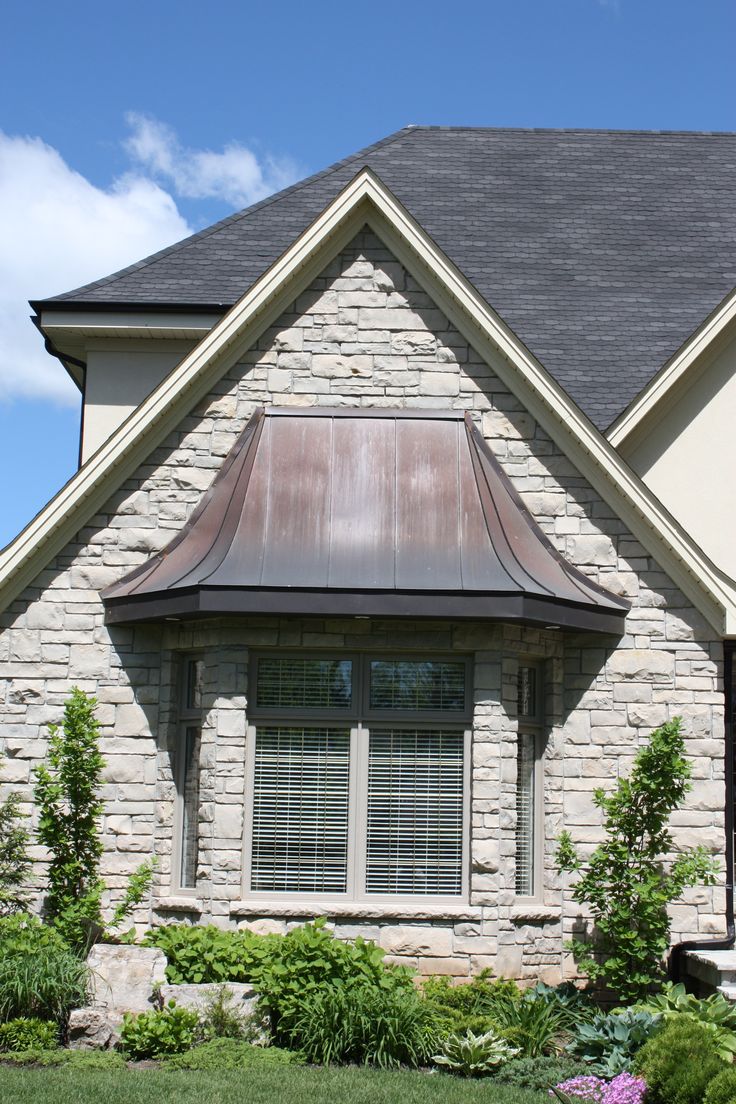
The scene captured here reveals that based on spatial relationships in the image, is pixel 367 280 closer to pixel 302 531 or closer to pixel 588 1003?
pixel 302 531

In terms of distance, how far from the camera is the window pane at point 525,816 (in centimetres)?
1062

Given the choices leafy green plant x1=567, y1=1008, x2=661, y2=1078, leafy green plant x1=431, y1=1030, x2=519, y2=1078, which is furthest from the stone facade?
leafy green plant x1=431, y1=1030, x2=519, y2=1078

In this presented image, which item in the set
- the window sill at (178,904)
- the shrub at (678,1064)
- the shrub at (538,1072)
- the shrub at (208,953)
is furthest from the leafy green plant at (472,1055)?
the window sill at (178,904)

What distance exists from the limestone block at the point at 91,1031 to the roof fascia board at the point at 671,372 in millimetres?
7826

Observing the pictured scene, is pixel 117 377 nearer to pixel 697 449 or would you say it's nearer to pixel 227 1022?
pixel 697 449

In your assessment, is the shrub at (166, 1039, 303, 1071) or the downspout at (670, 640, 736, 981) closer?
the shrub at (166, 1039, 303, 1071)

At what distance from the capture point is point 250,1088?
7395 mm

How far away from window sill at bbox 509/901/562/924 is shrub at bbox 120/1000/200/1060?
289cm

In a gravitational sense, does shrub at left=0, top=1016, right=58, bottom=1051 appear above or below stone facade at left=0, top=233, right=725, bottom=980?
below

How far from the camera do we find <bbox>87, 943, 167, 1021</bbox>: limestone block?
8.87m

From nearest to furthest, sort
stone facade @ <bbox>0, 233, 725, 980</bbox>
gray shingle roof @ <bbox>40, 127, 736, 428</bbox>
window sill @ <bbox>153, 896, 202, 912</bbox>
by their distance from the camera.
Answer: stone facade @ <bbox>0, 233, 725, 980</bbox>, window sill @ <bbox>153, 896, 202, 912</bbox>, gray shingle roof @ <bbox>40, 127, 736, 428</bbox>

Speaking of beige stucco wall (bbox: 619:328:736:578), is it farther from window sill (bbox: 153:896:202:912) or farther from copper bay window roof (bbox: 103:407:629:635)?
window sill (bbox: 153:896:202:912)

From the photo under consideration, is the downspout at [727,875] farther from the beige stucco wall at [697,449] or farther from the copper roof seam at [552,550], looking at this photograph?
the beige stucco wall at [697,449]

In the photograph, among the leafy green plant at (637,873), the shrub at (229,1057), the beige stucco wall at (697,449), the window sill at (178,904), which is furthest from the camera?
the beige stucco wall at (697,449)
